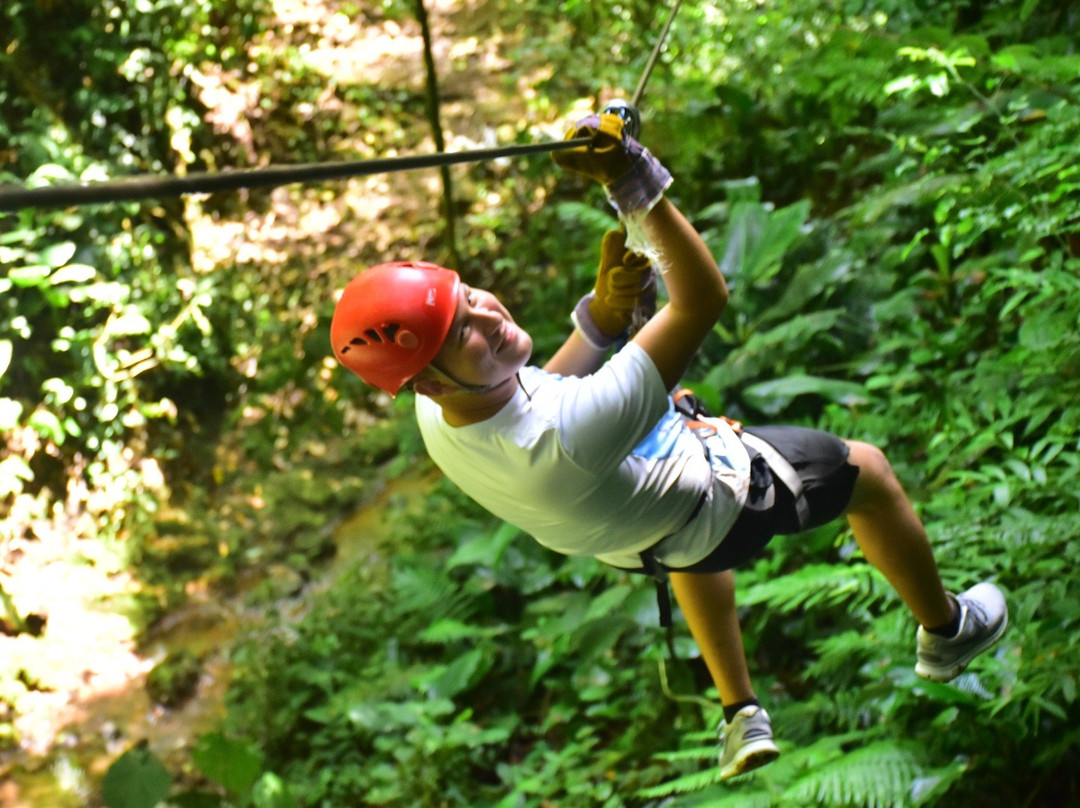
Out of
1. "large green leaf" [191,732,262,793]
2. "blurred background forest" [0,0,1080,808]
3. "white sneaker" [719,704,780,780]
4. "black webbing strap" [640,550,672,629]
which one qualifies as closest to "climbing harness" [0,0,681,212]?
"black webbing strap" [640,550,672,629]

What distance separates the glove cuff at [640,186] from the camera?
1877 mm

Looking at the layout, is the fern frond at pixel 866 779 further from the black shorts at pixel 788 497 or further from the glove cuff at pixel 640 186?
the glove cuff at pixel 640 186

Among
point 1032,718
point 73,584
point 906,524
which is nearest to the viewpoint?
point 906,524

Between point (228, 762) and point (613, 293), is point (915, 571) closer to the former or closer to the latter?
point (613, 293)

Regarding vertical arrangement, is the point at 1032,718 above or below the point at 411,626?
above

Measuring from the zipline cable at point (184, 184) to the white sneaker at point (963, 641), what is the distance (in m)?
1.84

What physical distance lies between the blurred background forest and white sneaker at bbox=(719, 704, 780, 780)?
446mm

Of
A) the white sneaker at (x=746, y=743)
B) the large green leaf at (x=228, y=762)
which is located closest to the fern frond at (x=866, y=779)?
the white sneaker at (x=746, y=743)

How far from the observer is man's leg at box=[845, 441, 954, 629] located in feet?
7.53

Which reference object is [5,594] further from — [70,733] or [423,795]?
[423,795]

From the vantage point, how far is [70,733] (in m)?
5.63

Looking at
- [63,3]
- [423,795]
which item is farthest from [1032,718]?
[63,3]

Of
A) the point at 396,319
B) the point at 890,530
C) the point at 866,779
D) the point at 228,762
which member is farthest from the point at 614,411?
the point at 228,762

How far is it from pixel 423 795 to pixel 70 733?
8.98ft
